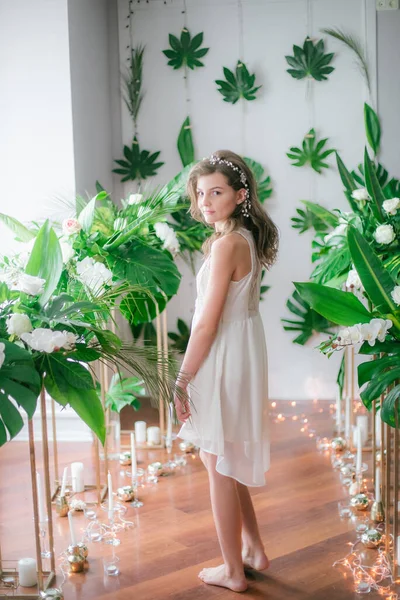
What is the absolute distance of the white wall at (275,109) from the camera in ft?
16.0

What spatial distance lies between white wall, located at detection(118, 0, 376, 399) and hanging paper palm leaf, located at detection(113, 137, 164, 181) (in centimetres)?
6

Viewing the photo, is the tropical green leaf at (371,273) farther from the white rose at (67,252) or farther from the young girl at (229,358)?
the white rose at (67,252)

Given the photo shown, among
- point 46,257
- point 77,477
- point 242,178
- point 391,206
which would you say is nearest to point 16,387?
point 46,257

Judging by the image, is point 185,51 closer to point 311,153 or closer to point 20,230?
point 311,153

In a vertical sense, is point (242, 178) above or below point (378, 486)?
above

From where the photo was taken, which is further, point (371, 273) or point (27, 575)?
point (27, 575)


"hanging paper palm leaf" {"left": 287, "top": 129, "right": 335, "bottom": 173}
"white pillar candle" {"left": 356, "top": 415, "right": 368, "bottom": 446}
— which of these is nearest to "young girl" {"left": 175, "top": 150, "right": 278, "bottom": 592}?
"white pillar candle" {"left": 356, "top": 415, "right": 368, "bottom": 446}

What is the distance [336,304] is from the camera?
2.39 meters

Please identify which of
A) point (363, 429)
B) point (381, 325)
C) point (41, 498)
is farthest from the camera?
point (363, 429)

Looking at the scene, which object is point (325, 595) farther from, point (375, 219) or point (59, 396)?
point (375, 219)

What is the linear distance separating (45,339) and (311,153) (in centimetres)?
332

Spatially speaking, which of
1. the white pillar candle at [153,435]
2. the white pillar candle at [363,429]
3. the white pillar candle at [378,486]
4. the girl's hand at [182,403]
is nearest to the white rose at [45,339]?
the girl's hand at [182,403]

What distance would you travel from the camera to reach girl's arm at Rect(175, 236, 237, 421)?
244 cm

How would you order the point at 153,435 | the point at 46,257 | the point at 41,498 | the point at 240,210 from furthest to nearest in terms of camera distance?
the point at 153,435, the point at 41,498, the point at 240,210, the point at 46,257
